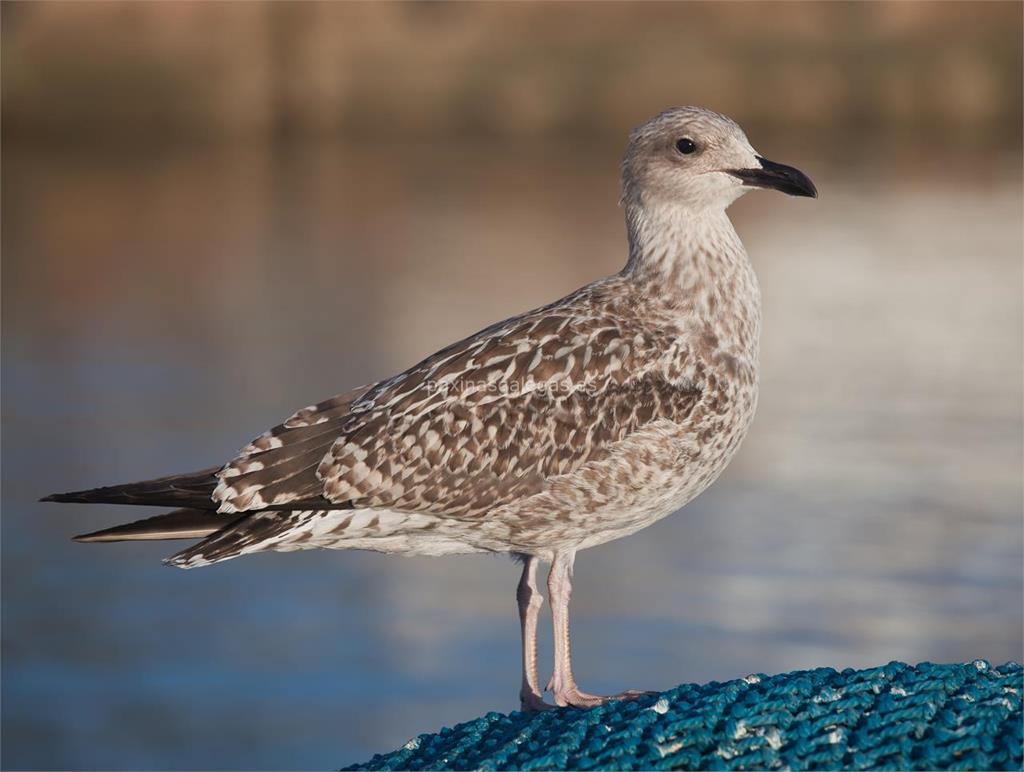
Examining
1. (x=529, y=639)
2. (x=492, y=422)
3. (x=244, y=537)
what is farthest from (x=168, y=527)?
(x=529, y=639)

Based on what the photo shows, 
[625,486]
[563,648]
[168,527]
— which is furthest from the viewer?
[563,648]

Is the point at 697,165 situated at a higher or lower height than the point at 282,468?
higher

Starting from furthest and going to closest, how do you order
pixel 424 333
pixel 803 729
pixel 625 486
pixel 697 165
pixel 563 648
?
pixel 424 333 < pixel 697 165 < pixel 563 648 < pixel 625 486 < pixel 803 729

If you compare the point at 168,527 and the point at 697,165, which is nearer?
the point at 168,527

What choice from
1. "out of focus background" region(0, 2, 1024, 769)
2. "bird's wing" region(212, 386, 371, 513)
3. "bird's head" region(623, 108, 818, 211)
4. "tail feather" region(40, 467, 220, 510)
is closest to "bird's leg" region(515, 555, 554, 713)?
"bird's wing" region(212, 386, 371, 513)

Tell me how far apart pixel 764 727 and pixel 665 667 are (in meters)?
10.6

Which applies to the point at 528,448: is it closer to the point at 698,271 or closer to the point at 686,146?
the point at 698,271

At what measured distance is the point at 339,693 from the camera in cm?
1566

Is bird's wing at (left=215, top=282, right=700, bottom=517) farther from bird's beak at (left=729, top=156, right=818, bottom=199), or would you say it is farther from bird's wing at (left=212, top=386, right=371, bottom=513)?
bird's beak at (left=729, top=156, right=818, bottom=199)

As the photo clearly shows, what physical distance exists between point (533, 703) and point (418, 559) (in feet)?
41.1

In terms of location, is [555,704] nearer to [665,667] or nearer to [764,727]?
[764,727]

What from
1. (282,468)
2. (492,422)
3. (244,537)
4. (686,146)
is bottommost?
(244,537)

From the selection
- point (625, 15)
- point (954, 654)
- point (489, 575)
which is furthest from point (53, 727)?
point (625, 15)

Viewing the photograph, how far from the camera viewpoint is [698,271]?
23.2ft
